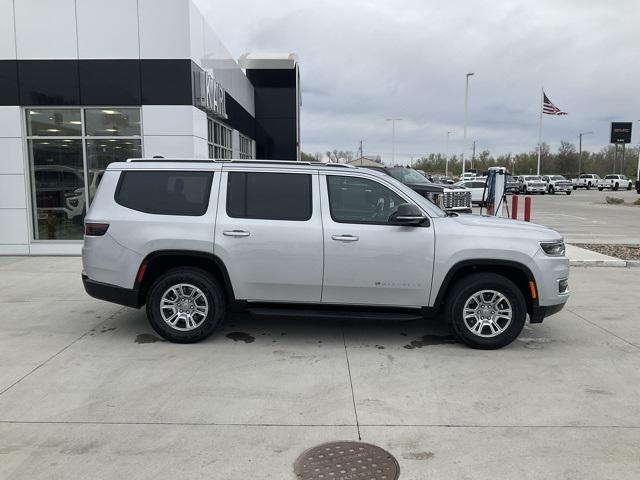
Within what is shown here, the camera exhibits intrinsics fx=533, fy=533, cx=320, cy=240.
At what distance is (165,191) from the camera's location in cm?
571

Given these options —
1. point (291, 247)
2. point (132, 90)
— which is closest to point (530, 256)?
point (291, 247)

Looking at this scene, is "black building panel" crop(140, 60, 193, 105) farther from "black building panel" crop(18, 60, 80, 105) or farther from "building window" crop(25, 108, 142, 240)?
"black building panel" crop(18, 60, 80, 105)

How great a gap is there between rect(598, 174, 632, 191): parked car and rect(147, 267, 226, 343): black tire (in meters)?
62.3

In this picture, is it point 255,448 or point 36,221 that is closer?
point 255,448

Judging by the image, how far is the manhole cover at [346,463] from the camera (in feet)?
10.7

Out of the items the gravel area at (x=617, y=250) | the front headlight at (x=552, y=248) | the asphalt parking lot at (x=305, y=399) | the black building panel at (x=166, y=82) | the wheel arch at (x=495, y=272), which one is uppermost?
the black building panel at (x=166, y=82)

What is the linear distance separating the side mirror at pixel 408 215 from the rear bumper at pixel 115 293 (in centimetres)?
285

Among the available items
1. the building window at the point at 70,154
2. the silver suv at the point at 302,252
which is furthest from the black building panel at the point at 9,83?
the silver suv at the point at 302,252

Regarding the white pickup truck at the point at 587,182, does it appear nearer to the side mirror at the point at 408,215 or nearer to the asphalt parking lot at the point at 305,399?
the asphalt parking lot at the point at 305,399

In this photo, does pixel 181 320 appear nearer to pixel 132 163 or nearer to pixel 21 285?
pixel 132 163

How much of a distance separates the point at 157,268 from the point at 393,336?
273 cm

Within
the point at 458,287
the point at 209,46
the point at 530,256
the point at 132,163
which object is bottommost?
the point at 458,287

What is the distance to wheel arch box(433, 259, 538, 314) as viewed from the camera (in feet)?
17.7

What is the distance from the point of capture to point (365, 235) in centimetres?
543
